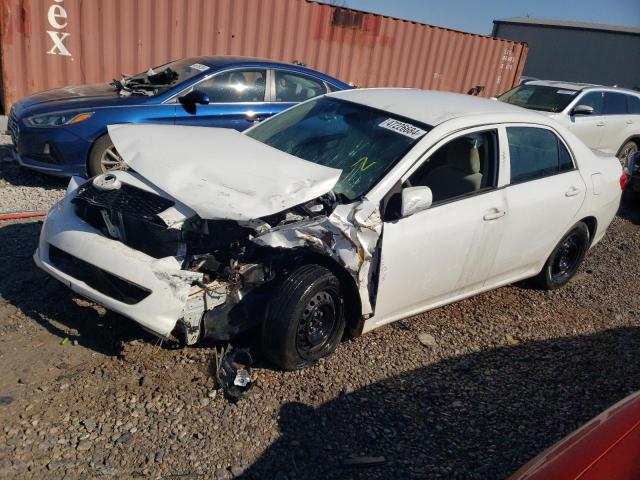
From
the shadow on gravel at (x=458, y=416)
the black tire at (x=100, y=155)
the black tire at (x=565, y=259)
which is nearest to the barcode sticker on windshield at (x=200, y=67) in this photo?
the black tire at (x=100, y=155)

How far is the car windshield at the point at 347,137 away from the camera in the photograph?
3584 millimetres

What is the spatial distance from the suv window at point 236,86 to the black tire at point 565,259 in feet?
11.9

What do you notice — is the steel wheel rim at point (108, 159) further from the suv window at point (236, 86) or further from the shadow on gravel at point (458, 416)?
the shadow on gravel at point (458, 416)

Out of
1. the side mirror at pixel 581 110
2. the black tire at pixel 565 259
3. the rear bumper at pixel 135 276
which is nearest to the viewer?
the rear bumper at pixel 135 276

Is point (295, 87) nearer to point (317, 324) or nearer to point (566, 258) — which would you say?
point (566, 258)

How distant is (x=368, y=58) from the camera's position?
39.9 ft

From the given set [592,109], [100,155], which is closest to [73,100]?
[100,155]

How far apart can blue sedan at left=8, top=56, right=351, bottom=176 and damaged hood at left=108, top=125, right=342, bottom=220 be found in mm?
1701

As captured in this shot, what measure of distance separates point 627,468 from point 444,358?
213 cm

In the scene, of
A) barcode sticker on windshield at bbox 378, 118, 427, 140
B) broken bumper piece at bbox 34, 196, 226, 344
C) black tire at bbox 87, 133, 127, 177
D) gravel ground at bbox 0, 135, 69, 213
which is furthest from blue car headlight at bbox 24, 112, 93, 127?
barcode sticker on windshield at bbox 378, 118, 427, 140

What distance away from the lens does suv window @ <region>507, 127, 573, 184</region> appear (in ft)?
13.5

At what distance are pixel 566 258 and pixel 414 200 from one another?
7.92 ft

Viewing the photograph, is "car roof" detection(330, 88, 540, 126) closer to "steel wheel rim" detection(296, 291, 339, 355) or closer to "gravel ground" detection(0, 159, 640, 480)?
"steel wheel rim" detection(296, 291, 339, 355)

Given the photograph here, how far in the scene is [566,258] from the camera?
5.04m
